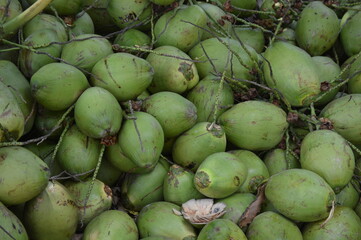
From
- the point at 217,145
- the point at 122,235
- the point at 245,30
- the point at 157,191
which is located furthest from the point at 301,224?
the point at 245,30

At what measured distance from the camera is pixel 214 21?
8.55ft

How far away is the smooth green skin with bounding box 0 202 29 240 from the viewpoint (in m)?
1.57

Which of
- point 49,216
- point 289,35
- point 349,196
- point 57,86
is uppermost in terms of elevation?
point 57,86

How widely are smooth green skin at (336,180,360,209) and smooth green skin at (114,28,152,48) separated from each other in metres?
1.12

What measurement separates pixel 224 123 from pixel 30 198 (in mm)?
906

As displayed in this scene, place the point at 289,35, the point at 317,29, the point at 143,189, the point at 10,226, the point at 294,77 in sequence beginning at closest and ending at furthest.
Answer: the point at 10,226 → the point at 143,189 → the point at 294,77 → the point at 317,29 → the point at 289,35

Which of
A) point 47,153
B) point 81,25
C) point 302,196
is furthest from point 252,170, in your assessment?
point 81,25

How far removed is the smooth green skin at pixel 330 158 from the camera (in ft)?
6.69

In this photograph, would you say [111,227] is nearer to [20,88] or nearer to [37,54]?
[20,88]

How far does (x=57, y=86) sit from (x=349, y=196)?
51.6 inches

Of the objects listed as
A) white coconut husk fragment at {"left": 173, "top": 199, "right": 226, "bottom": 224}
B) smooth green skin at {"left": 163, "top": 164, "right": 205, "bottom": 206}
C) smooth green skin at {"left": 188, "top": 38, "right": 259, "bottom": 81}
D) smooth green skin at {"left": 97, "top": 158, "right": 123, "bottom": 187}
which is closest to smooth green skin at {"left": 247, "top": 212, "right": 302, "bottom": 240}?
white coconut husk fragment at {"left": 173, "top": 199, "right": 226, "bottom": 224}

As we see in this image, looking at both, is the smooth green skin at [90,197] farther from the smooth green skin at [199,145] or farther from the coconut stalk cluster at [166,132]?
the smooth green skin at [199,145]

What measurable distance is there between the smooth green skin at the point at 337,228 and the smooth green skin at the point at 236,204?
254mm

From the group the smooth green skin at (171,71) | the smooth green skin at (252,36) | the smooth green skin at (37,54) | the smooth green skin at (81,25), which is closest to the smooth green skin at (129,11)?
the smooth green skin at (81,25)
